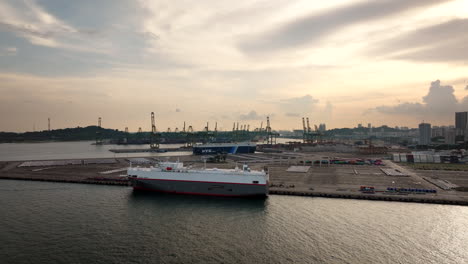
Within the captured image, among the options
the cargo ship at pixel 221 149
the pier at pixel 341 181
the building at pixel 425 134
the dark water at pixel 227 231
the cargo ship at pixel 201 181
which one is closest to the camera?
the dark water at pixel 227 231

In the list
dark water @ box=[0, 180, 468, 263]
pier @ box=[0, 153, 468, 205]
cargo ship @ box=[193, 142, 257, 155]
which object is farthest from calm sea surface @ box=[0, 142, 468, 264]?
cargo ship @ box=[193, 142, 257, 155]

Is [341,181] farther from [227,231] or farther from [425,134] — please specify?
[425,134]

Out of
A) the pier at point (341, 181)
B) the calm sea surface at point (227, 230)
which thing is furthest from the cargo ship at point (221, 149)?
the calm sea surface at point (227, 230)

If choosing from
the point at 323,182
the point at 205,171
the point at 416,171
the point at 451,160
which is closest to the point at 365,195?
the point at 323,182

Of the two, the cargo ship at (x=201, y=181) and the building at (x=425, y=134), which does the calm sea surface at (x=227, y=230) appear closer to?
the cargo ship at (x=201, y=181)

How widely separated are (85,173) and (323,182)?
1792 inches

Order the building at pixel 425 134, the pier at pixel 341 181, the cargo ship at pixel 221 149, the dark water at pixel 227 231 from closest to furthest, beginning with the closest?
1. the dark water at pixel 227 231
2. the pier at pixel 341 181
3. the cargo ship at pixel 221 149
4. the building at pixel 425 134

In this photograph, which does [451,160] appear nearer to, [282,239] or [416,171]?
[416,171]

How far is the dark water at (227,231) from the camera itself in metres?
21.5

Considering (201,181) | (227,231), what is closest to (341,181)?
(201,181)

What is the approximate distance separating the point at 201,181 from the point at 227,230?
1409 centimetres

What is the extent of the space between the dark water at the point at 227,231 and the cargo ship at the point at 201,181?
178 centimetres

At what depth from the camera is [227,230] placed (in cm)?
2678

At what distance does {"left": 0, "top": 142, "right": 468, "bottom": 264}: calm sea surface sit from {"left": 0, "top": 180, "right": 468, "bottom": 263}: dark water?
79 mm
